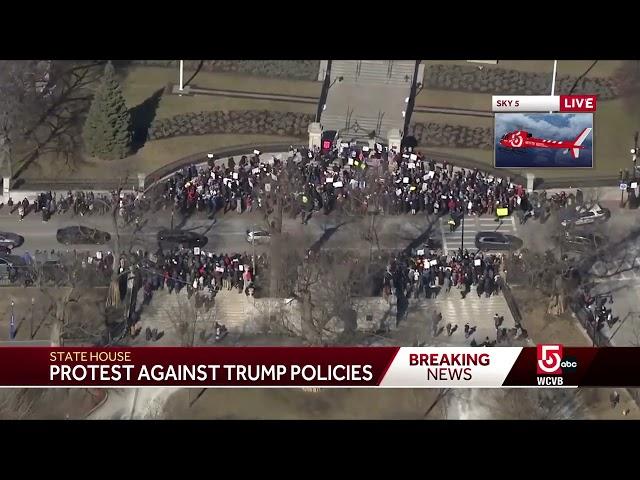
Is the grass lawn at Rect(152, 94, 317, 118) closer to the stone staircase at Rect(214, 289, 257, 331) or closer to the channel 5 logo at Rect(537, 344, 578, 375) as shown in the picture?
the stone staircase at Rect(214, 289, 257, 331)

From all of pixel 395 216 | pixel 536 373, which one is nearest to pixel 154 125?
pixel 395 216

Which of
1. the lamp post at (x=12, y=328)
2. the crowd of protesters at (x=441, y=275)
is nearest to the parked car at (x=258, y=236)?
the crowd of protesters at (x=441, y=275)

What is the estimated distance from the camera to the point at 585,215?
103 meters

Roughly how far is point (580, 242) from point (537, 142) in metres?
5.76

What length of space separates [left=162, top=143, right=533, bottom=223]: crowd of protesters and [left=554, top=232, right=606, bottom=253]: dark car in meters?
3.10

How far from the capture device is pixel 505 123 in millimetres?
103625

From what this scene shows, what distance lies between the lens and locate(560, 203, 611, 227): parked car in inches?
4040

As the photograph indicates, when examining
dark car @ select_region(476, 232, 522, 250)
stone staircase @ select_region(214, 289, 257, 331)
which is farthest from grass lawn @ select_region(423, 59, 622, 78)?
stone staircase @ select_region(214, 289, 257, 331)

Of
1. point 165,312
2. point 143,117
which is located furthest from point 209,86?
point 165,312

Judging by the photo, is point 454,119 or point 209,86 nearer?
point 454,119

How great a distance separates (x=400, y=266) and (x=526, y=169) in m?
10.2

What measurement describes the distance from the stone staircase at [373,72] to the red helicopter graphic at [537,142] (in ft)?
31.4

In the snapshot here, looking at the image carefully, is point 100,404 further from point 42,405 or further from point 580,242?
point 580,242

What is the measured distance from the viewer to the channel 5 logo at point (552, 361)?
9075cm
